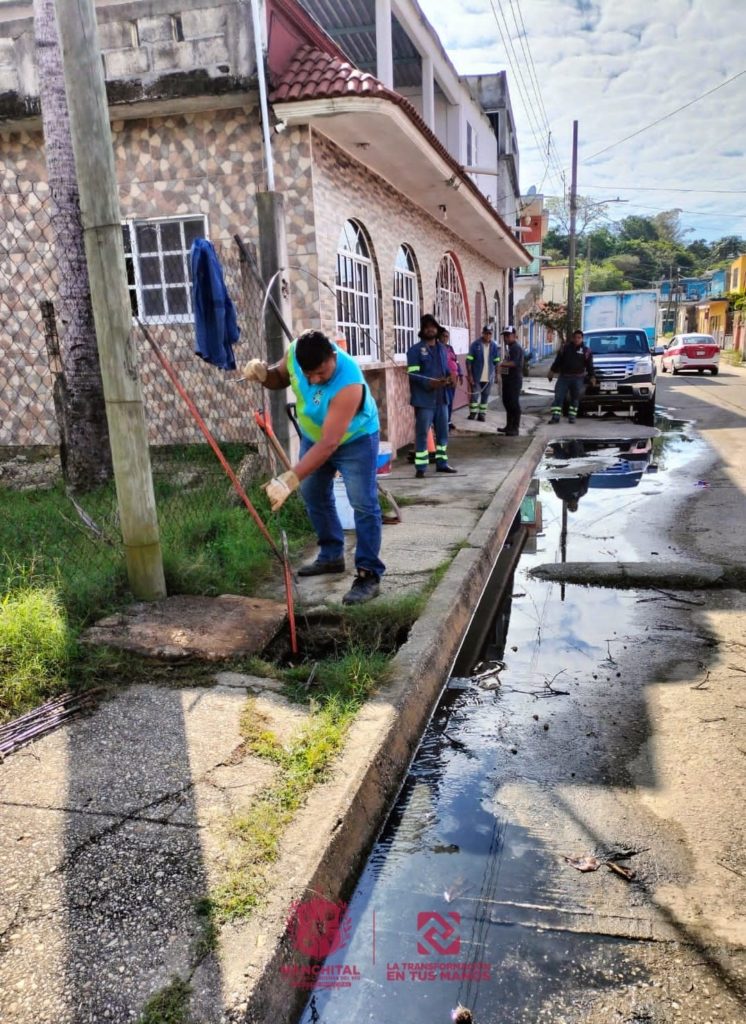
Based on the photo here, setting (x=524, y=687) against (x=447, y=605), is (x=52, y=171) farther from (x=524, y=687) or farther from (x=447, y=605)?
(x=524, y=687)

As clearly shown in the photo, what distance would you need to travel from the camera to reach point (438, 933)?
2.19 m

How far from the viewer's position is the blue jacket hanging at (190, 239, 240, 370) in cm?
545

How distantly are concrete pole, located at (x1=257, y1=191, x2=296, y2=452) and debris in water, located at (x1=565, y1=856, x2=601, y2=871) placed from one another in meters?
4.68

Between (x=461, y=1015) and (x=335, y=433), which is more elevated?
(x=335, y=433)

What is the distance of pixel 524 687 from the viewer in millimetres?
3738

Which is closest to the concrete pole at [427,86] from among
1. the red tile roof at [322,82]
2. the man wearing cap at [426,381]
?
the man wearing cap at [426,381]

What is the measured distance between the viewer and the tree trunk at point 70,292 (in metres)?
5.96

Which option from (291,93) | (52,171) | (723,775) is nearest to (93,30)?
(52,171)

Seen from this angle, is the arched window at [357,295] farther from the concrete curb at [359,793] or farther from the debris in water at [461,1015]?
the debris in water at [461,1015]

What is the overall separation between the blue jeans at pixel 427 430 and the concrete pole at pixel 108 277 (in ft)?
16.8

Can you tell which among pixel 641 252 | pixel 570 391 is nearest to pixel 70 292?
pixel 570 391

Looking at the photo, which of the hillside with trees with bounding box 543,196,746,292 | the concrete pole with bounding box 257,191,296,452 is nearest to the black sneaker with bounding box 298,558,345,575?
the concrete pole with bounding box 257,191,296,452

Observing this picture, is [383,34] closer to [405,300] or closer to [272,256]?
[405,300]

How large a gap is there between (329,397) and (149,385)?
3.84 meters
